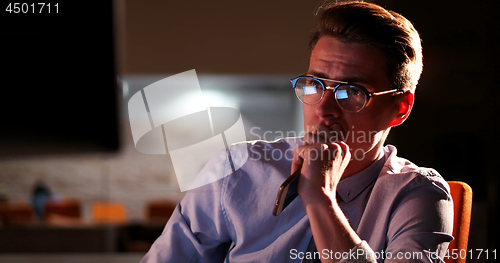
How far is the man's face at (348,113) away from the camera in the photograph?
1008 mm

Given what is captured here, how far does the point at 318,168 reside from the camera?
89 cm

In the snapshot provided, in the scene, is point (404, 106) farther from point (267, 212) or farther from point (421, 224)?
point (267, 212)

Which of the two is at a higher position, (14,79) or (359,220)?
(14,79)

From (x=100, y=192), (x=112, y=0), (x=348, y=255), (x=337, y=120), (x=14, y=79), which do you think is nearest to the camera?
(x=348, y=255)

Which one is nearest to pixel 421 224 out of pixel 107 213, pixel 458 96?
pixel 458 96

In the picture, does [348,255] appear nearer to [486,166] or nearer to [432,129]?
[432,129]

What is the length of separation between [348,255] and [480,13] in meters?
1.99

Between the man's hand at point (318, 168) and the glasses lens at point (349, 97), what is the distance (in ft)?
0.41

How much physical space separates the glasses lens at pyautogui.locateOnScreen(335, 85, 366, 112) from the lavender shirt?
21 cm

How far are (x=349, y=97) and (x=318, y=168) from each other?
22 centimetres

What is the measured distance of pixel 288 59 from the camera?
3643 mm

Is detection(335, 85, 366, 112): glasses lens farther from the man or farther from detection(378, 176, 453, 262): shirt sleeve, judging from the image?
detection(378, 176, 453, 262): shirt sleeve

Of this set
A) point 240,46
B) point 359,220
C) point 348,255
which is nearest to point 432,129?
point 359,220

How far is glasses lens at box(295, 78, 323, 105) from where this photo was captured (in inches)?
40.5
